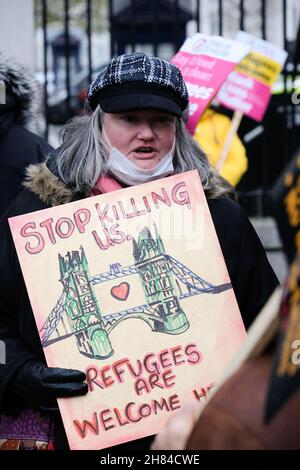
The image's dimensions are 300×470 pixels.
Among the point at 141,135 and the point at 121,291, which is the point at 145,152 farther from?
the point at 121,291

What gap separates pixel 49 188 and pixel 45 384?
2.13ft

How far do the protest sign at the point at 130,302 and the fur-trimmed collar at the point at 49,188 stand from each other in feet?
0.33

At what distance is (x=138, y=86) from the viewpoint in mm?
3154

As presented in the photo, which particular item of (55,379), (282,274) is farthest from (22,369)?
(282,274)

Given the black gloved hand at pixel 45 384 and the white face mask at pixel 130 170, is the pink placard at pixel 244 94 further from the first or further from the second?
the black gloved hand at pixel 45 384

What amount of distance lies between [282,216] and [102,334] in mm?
1343

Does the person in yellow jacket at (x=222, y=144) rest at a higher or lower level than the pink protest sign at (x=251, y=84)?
lower

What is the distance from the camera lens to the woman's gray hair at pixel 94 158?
315 centimetres

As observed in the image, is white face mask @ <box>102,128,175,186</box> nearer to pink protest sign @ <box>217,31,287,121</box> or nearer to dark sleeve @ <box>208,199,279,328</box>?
dark sleeve @ <box>208,199,279,328</box>

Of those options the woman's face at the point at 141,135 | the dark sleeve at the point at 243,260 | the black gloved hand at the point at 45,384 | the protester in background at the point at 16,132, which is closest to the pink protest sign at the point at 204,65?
the protester in background at the point at 16,132

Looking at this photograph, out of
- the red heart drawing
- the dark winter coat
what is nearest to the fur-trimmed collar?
the dark winter coat

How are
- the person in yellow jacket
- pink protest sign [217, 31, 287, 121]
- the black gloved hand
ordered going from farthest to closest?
the person in yellow jacket < pink protest sign [217, 31, 287, 121] < the black gloved hand

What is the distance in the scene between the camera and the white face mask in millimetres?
3129

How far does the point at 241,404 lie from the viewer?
1.66m
